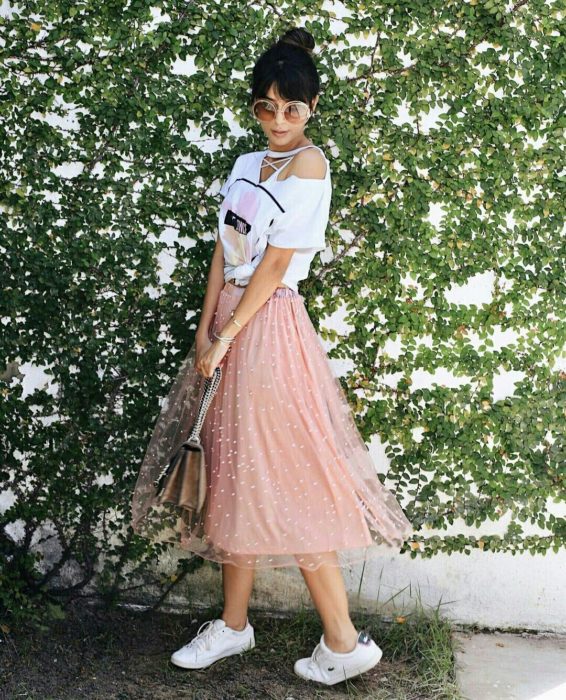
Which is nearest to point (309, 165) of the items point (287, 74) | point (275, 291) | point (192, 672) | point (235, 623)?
point (287, 74)

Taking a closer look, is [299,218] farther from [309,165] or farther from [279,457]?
[279,457]

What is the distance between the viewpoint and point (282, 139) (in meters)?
2.89

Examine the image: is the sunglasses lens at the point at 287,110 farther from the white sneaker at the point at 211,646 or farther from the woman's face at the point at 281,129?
the white sneaker at the point at 211,646

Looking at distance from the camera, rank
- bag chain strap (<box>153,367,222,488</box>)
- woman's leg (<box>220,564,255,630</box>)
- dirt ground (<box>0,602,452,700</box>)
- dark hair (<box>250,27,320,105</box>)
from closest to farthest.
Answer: dark hair (<box>250,27,320,105</box>) → bag chain strap (<box>153,367,222,488</box>) → dirt ground (<box>0,602,452,700</box>) → woman's leg (<box>220,564,255,630</box>)

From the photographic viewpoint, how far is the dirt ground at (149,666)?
301cm

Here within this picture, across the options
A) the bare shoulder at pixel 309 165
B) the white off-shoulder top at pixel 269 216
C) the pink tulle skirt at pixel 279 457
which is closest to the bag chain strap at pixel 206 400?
the pink tulle skirt at pixel 279 457

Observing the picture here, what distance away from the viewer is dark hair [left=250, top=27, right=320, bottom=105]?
2791mm

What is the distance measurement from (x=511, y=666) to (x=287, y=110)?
6.72 ft

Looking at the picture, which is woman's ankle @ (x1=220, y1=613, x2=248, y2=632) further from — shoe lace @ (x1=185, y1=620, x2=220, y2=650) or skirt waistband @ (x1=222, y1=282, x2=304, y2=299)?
skirt waistband @ (x1=222, y1=282, x2=304, y2=299)

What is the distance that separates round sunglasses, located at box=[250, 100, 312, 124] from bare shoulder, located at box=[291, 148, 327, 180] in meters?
0.10

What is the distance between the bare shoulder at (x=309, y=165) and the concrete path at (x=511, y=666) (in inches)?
69.1

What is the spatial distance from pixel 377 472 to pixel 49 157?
65.8 inches

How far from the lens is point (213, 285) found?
3.07 meters

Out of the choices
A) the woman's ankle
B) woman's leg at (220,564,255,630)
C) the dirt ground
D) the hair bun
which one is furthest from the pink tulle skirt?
the hair bun
